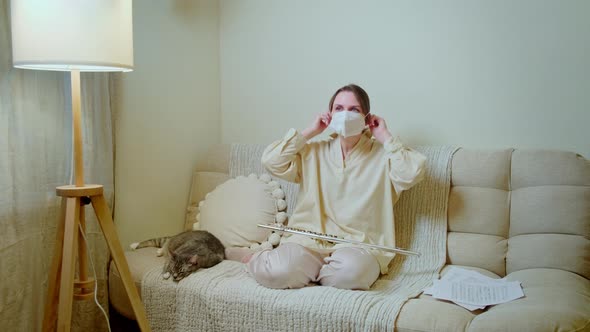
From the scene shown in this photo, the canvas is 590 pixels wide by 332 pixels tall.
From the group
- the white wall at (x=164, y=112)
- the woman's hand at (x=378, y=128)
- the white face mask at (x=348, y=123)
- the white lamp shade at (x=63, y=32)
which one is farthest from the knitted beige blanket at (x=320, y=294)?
the white lamp shade at (x=63, y=32)

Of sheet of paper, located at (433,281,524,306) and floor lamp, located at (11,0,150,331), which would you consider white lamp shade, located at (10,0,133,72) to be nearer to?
floor lamp, located at (11,0,150,331)

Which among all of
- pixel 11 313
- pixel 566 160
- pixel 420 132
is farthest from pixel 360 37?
pixel 11 313

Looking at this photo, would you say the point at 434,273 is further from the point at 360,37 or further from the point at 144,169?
the point at 144,169

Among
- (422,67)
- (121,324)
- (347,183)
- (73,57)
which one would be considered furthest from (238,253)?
(422,67)

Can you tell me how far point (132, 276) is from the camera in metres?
2.14

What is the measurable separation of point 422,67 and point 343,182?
28.7 inches

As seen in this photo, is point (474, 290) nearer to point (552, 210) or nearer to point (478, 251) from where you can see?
point (478, 251)

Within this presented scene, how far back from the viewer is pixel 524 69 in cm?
236

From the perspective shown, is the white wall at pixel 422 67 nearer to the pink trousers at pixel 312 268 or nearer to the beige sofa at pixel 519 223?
the beige sofa at pixel 519 223

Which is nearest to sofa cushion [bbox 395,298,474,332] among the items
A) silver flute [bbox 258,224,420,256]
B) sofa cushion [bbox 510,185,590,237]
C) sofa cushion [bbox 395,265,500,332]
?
sofa cushion [bbox 395,265,500,332]

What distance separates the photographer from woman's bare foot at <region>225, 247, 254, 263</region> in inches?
89.6

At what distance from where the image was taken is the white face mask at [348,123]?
2.15 meters

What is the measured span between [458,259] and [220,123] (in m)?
1.54

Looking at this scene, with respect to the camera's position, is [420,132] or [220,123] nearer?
[420,132]
